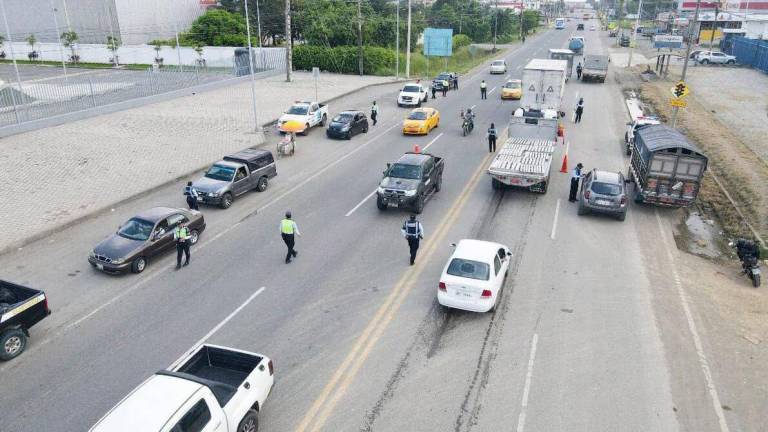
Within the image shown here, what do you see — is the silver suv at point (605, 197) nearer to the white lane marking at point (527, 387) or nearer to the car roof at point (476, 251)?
the car roof at point (476, 251)

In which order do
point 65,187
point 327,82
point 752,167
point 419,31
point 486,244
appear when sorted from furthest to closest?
point 419,31, point 327,82, point 752,167, point 65,187, point 486,244

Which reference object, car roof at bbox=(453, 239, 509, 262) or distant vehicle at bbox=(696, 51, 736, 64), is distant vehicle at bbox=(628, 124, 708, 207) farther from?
distant vehicle at bbox=(696, 51, 736, 64)

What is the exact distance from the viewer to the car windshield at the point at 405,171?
1891 centimetres

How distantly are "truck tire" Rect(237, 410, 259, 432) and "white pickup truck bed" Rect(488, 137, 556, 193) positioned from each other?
13.8 metres

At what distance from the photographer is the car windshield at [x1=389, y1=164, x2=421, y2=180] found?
18.9 m

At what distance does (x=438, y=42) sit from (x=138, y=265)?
169 feet

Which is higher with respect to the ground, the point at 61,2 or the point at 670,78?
the point at 61,2

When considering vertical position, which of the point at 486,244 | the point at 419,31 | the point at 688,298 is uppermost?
the point at 419,31

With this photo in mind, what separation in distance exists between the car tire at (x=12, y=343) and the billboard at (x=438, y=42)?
5447 cm

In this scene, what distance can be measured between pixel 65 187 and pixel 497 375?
59.6 ft

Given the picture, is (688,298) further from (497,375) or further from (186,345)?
(186,345)

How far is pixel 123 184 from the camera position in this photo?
836 inches

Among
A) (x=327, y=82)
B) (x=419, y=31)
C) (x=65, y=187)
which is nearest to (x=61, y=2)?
(x=327, y=82)

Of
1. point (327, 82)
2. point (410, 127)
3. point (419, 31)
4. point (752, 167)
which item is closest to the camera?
point (752, 167)
